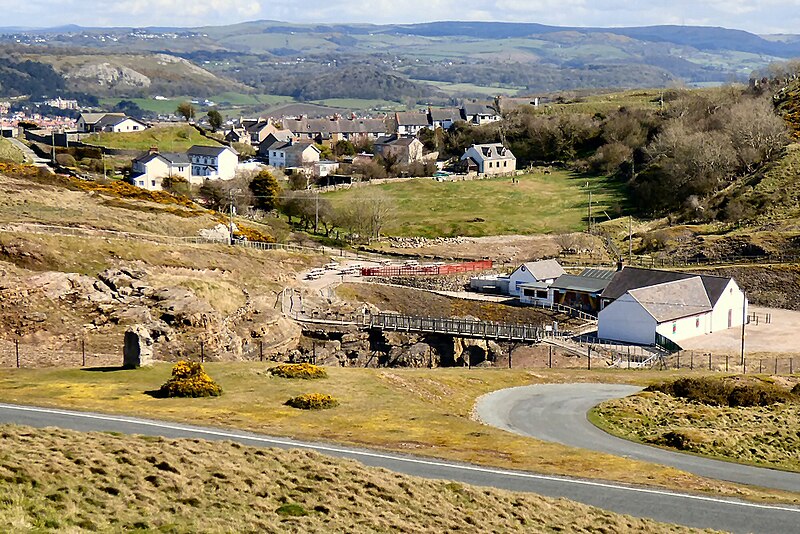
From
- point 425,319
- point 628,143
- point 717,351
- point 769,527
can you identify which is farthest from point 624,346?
point 628,143

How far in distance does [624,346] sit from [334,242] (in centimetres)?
4089

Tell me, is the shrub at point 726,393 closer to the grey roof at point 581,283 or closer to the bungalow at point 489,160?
the grey roof at point 581,283

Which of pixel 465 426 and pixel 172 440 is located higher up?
pixel 172 440

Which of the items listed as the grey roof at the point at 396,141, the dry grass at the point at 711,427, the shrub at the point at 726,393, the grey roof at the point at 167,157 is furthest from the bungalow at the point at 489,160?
the dry grass at the point at 711,427

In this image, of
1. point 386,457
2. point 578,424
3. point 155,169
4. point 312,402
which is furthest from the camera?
point 155,169

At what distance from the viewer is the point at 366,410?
127ft

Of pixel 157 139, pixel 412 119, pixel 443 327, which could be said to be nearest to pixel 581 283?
pixel 443 327

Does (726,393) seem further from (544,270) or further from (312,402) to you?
(544,270)

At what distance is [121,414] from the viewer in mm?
34281

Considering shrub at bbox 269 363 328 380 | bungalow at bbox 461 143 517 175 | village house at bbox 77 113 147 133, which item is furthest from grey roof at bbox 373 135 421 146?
shrub at bbox 269 363 328 380

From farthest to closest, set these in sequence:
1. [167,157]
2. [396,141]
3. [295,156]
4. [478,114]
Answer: [478,114]
[396,141]
[295,156]
[167,157]

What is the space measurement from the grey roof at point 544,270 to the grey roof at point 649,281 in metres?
5.98

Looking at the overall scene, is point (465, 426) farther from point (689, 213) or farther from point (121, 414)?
point (689, 213)

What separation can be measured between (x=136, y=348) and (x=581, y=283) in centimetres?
3857
